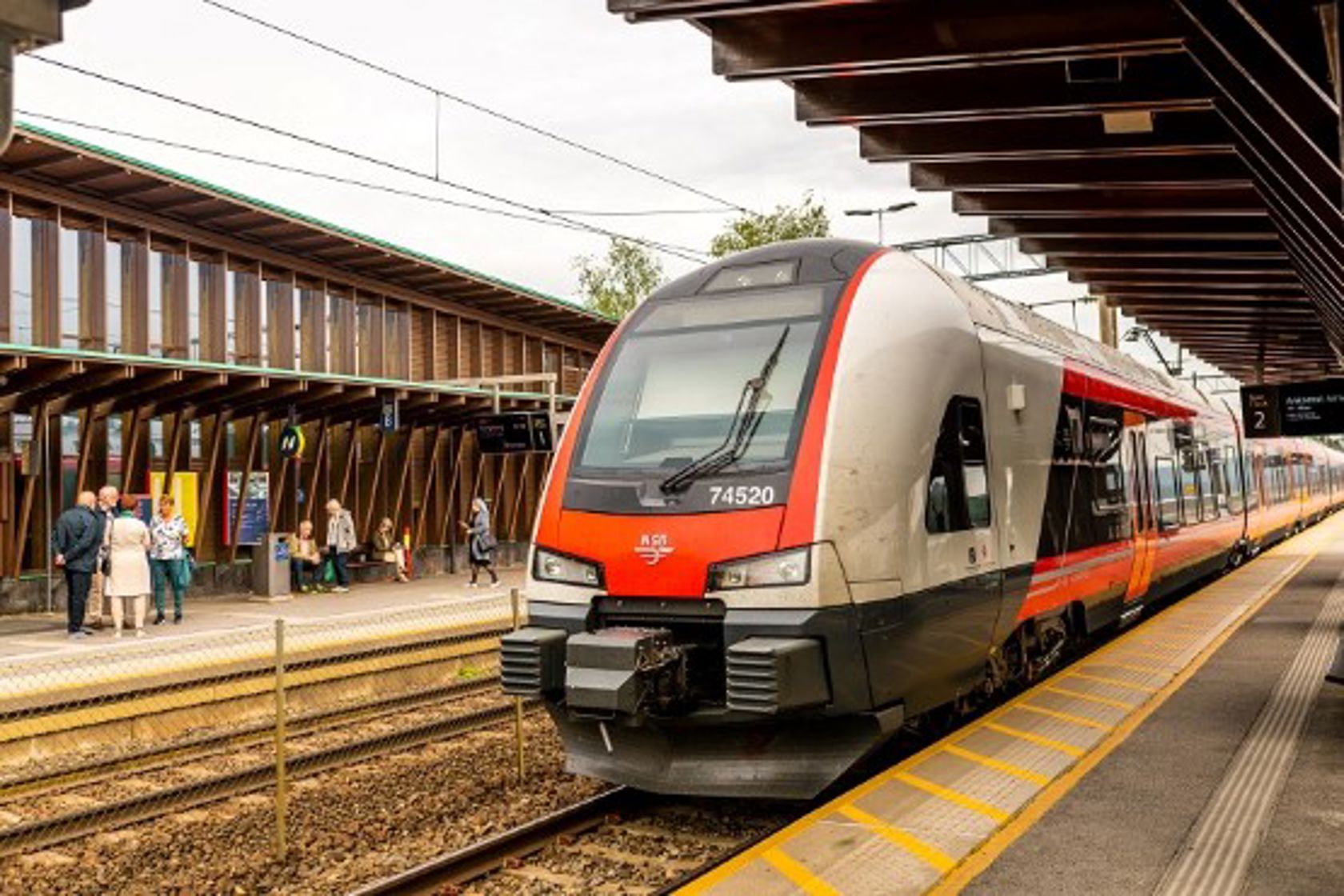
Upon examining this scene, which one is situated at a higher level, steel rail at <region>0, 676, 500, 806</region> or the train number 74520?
the train number 74520

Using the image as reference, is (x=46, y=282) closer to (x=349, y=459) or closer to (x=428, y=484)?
(x=349, y=459)

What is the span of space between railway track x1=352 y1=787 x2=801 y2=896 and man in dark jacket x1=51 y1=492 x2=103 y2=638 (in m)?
8.74

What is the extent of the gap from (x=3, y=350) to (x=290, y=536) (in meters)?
6.54

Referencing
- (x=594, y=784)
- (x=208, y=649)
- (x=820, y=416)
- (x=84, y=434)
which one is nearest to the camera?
(x=820, y=416)

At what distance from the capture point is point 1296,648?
1124 cm

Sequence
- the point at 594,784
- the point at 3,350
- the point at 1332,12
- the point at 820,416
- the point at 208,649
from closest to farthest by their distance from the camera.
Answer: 1. the point at 1332,12
2. the point at 820,416
3. the point at 594,784
4. the point at 208,649
5. the point at 3,350

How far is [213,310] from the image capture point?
2139 cm

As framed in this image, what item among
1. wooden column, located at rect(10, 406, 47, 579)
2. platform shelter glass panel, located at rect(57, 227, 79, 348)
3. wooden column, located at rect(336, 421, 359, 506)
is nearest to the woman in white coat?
wooden column, located at rect(10, 406, 47, 579)

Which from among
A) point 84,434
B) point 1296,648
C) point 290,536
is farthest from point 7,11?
point 290,536

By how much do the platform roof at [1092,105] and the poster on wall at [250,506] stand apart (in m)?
13.3

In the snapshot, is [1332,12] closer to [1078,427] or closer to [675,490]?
[675,490]

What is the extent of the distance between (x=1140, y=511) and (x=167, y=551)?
462 inches

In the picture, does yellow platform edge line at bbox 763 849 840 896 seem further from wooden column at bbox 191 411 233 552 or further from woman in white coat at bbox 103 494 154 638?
wooden column at bbox 191 411 233 552

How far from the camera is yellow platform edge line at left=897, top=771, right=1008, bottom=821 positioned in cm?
591
